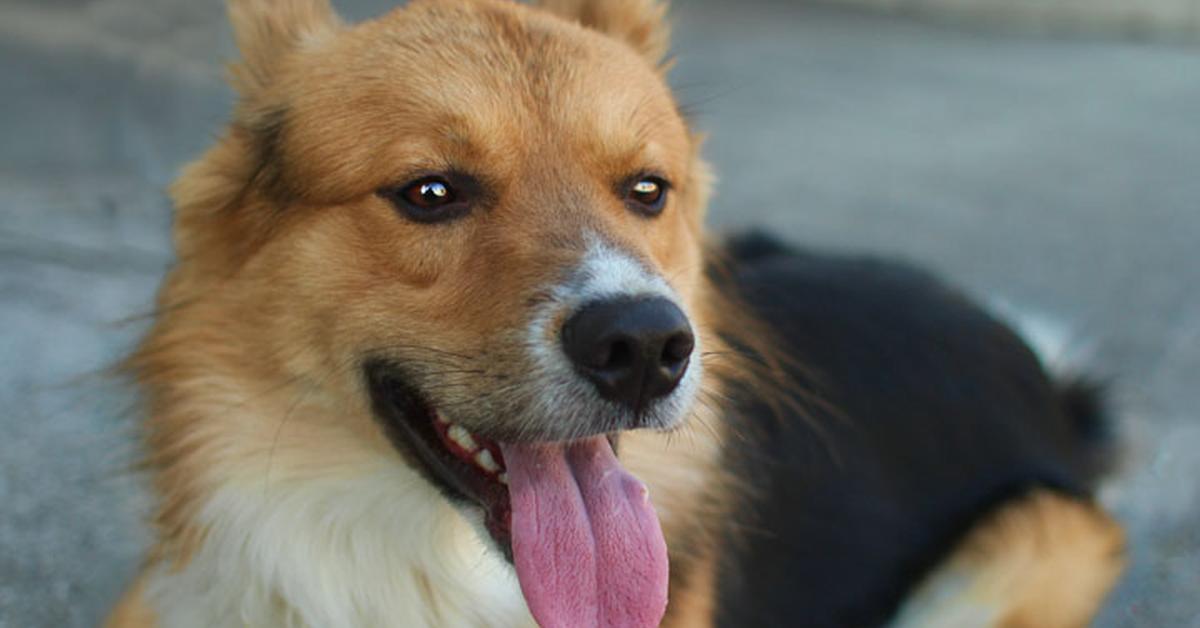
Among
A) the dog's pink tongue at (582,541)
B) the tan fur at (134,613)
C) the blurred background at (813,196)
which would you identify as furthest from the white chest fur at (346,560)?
the blurred background at (813,196)

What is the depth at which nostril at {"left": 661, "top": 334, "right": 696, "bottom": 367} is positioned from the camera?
2.41 m

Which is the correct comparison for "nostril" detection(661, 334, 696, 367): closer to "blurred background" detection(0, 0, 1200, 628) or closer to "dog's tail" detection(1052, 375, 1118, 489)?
"blurred background" detection(0, 0, 1200, 628)

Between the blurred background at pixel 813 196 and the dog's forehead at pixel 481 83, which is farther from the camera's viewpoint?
the blurred background at pixel 813 196

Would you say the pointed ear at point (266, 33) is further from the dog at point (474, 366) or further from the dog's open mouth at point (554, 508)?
the dog's open mouth at point (554, 508)

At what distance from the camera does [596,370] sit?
2.43 metres

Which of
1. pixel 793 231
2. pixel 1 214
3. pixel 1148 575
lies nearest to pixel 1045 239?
pixel 793 231

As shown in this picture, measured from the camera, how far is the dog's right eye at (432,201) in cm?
275

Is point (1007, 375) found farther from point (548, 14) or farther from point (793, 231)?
point (793, 231)

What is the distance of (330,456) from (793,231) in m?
4.66

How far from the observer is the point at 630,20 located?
3.48 m

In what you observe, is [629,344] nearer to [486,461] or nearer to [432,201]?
[486,461]

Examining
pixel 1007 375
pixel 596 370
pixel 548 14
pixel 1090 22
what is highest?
pixel 1090 22

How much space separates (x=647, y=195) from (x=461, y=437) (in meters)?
0.73

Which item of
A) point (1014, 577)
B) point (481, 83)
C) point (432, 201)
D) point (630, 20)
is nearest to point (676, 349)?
point (432, 201)
